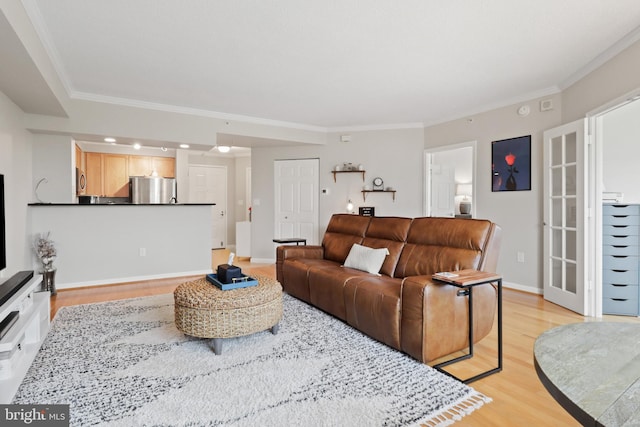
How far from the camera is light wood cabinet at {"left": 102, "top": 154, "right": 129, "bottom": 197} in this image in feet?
22.2

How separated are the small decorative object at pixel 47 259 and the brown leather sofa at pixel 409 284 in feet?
9.04

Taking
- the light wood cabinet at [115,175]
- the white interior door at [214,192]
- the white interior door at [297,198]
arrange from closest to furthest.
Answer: the white interior door at [297,198]
the light wood cabinet at [115,175]
the white interior door at [214,192]

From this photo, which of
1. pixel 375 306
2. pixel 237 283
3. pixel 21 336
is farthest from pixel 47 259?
pixel 375 306

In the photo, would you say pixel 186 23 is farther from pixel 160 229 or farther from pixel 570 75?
pixel 570 75

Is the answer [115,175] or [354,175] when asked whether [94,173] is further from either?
[354,175]

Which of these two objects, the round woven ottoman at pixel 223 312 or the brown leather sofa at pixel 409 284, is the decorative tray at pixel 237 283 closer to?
the round woven ottoman at pixel 223 312

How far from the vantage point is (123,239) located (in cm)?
461

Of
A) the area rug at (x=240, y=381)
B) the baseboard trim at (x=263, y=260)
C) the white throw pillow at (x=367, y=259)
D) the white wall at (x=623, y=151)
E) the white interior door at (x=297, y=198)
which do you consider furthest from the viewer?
the baseboard trim at (x=263, y=260)

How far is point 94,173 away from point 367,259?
6151 millimetres

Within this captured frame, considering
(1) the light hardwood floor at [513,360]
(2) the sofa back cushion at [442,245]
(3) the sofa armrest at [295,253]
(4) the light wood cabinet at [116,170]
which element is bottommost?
(1) the light hardwood floor at [513,360]

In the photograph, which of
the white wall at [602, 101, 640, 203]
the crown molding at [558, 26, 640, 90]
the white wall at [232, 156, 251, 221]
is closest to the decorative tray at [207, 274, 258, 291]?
the crown molding at [558, 26, 640, 90]

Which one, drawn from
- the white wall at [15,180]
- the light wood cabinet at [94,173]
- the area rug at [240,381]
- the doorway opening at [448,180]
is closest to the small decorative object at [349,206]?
the doorway opening at [448,180]

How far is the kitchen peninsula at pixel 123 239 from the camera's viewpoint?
4270mm

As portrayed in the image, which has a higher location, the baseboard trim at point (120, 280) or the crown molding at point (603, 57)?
the crown molding at point (603, 57)
